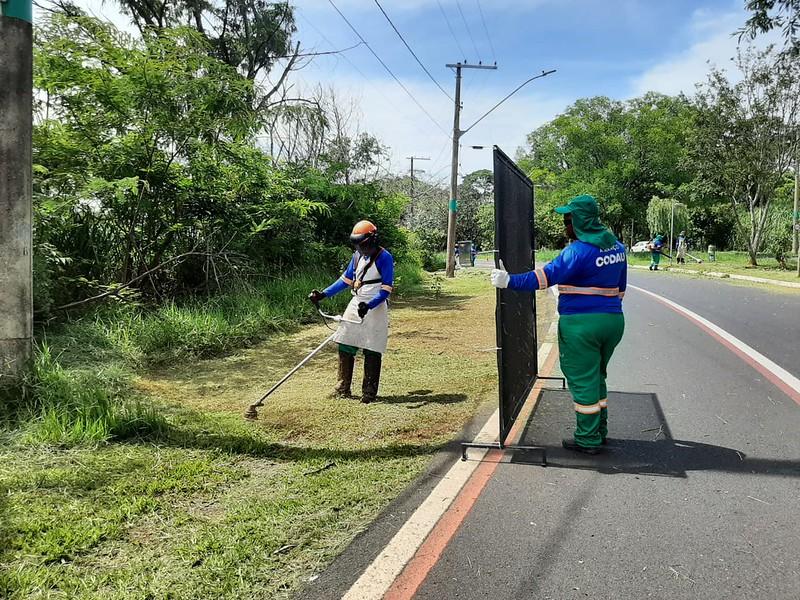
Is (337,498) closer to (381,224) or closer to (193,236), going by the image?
(193,236)

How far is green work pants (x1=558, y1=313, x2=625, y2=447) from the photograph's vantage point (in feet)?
15.1

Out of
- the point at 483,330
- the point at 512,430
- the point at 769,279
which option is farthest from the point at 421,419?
the point at 769,279

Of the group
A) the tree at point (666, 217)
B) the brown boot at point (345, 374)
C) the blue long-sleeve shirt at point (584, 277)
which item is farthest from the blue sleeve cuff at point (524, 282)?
the tree at point (666, 217)

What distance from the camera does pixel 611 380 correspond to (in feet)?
23.4

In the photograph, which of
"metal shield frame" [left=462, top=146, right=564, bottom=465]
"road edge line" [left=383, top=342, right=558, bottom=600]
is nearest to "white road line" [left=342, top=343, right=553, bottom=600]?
"road edge line" [left=383, top=342, right=558, bottom=600]

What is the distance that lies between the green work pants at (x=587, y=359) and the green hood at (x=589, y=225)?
0.53m

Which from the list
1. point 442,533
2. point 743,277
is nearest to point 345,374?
point 442,533

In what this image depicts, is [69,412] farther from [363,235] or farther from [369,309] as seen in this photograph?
[363,235]

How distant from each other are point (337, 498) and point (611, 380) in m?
4.31

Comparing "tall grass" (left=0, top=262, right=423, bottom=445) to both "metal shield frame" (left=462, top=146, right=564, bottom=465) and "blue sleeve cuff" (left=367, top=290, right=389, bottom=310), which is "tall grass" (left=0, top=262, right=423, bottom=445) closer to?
"blue sleeve cuff" (left=367, top=290, right=389, bottom=310)

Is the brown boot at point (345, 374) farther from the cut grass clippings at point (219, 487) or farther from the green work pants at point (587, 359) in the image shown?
the green work pants at point (587, 359)

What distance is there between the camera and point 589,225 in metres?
4.62

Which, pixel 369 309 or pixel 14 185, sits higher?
pixel 14 185

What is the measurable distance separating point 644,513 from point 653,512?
2.3 inches
